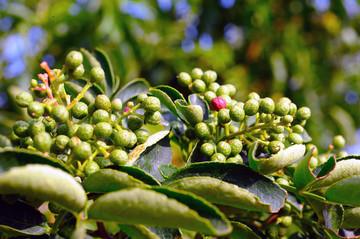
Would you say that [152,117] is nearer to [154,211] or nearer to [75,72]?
[75,72]

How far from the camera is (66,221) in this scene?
1.09 metres

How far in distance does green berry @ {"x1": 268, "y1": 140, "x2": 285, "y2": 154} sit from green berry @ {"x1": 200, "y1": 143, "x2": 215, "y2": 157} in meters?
0.20

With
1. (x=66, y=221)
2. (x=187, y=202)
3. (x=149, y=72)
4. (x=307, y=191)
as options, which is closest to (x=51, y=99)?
(x=66, y=221)

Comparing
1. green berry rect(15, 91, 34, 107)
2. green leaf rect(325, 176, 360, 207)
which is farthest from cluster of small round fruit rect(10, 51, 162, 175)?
green leaf rect(325, 176, 360, 207)

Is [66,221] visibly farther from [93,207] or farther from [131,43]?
[131,43]

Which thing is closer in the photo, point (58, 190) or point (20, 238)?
point (58, 190)

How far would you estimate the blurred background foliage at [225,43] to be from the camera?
4035 mm

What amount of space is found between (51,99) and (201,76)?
27.0 inches

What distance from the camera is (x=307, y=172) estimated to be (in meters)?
1.09

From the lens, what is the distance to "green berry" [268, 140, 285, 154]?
4.07 ft

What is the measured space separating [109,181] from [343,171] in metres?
0.71

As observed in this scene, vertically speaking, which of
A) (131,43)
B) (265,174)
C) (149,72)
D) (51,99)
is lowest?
(149,72)

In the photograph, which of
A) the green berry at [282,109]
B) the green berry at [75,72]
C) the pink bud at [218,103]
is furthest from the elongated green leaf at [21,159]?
the green berry at [282,109]

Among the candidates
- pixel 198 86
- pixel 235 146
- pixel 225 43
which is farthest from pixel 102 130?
pixel 225 43
